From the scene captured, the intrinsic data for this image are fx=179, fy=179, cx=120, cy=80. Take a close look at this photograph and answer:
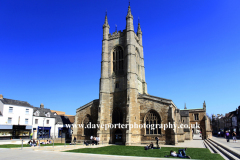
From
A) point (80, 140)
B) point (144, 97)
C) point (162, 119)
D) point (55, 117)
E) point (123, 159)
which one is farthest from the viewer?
point (55, 117)

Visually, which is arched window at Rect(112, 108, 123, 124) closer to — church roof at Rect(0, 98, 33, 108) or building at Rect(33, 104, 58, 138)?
building at Rect(33, 104, 58, 138)

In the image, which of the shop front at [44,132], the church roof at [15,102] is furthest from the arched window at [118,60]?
the church roof at [15,102]

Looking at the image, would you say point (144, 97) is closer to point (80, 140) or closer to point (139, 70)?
point (139, 70)

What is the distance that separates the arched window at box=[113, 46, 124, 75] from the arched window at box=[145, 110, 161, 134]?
10.1 meters

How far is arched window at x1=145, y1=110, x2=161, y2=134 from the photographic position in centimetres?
3004

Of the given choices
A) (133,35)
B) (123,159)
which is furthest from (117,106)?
(123,159)

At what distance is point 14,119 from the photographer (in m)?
39.0

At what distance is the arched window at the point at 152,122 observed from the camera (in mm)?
30042

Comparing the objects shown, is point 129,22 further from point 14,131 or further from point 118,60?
point 14,131

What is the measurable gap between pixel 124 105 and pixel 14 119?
82.3 ft

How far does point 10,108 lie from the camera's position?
127ft

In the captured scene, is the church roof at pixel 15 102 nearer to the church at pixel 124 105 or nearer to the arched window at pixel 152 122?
the church at pixel 124 105

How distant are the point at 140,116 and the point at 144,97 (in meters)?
3.41

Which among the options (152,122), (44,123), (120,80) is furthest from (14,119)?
(152,122)
